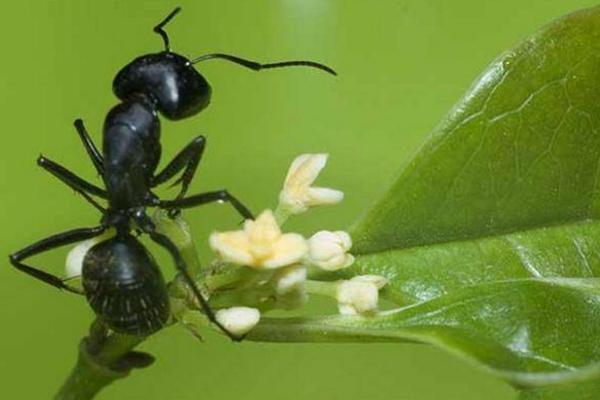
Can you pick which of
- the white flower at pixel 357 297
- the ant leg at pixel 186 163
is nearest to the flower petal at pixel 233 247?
the white flower at pixel 357 297

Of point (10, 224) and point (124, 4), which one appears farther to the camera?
point (124, 4)

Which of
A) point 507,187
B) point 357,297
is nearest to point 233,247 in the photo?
point 357,297

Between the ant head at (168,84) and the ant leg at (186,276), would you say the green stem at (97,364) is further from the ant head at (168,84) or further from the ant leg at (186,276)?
the ant head at (168,84)

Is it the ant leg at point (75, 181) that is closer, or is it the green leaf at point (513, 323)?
the green leaf at point (513, 323)

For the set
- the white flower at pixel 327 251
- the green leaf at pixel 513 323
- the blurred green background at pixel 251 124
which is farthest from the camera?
the blurred green background at pixel 251 124

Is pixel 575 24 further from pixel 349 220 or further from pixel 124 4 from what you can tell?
pixel 124 4

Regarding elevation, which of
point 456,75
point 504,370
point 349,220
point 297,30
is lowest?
point 504,370

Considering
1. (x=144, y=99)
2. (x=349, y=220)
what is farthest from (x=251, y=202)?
(x=144, y=99)
